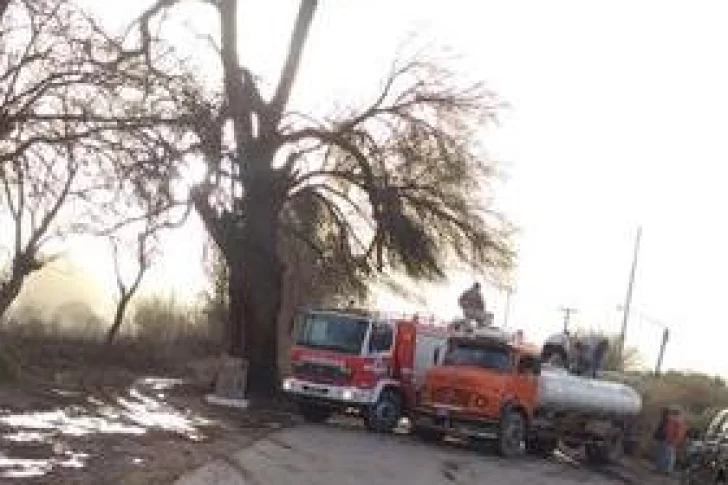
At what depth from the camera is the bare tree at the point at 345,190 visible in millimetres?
41031

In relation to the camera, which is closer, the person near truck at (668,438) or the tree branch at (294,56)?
the person near truck at (668,438)

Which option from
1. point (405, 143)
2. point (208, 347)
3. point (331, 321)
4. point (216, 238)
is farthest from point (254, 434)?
point (208, 347)

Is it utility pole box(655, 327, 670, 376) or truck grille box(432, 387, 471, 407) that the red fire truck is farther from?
utility pole box(655, 327, 670, 376)

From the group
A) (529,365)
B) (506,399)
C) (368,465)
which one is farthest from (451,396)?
(368,465)

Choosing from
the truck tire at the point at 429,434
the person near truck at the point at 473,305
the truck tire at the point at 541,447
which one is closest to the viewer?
the truck tire at the point at 429,434

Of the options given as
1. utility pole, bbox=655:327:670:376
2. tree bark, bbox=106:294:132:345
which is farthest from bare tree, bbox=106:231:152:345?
utility pole, bbox=655:327:670:376

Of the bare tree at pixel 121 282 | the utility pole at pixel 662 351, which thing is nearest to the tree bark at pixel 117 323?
the bare tree at pixel 121 282

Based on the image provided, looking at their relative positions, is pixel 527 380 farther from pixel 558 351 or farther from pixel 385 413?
pixel 385 413

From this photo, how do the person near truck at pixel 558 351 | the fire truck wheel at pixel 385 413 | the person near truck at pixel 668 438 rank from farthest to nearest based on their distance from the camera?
the person near truck at pixel 668 438 → the person near truck at pixel 558 351 → the fire truck wheel at pixel 385 413

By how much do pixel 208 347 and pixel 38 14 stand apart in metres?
35.5

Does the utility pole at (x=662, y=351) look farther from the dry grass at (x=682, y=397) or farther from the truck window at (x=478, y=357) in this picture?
the truck window at (x=478, y=357)

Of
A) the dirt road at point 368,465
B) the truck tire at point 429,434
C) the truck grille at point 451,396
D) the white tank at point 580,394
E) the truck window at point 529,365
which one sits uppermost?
the truck window at point 529,365

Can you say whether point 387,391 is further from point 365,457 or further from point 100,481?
point 100,481

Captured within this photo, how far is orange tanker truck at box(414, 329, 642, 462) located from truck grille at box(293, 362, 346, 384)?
6.78ft
